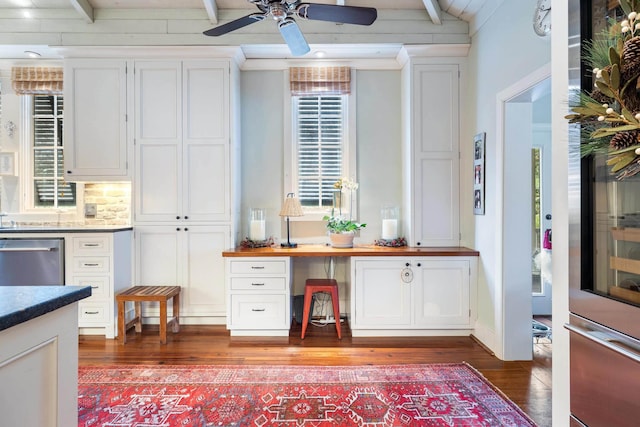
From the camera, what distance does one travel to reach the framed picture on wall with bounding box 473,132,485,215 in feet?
10.1

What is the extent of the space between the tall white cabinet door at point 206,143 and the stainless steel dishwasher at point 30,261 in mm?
1200

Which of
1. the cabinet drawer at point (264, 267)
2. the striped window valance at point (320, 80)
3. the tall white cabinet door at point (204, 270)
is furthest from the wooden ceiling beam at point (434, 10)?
the tall white cabinet door at point (204, 270)

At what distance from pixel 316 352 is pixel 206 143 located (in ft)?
7.39

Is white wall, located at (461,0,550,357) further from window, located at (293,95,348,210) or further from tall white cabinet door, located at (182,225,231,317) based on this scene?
tall white cabinet door, located at (182,225,231,317)

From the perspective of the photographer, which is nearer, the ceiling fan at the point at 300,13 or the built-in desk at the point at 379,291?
the ceiling fan at the point at 300,13

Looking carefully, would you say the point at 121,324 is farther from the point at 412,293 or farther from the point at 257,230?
the point at 412,293

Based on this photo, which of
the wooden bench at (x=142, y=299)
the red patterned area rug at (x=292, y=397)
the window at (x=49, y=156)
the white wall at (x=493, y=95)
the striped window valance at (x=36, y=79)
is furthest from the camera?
the window at (x=49, y=156)

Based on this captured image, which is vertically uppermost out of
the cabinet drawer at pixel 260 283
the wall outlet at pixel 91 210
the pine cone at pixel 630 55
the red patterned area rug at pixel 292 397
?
the pine cone at pixel 630 55

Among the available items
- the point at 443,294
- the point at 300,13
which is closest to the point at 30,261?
the point at 300,13

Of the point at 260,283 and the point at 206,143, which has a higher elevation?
the point at 206,143

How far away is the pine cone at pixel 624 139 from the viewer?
32.3 inches

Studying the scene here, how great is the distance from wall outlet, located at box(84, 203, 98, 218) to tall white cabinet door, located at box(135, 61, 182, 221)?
25.7 inches

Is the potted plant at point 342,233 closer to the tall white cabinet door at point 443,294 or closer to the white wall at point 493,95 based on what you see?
the tall white cabinet door at point 443,294

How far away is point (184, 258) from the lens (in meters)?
3.48
